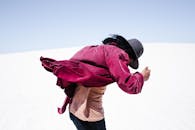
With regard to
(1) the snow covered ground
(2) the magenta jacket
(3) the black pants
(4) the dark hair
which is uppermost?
(4) the dark hair

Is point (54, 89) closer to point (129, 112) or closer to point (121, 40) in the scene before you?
point (129, 112)

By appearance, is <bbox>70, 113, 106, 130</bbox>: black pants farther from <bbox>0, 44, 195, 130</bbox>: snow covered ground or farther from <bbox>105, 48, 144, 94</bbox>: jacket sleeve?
<bbox>0, 44, 195, 130</bbox>: snow covered ground

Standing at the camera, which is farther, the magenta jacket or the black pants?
the black pants

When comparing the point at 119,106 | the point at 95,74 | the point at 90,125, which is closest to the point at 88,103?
the point at 90,125

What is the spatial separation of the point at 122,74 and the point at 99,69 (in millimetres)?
233

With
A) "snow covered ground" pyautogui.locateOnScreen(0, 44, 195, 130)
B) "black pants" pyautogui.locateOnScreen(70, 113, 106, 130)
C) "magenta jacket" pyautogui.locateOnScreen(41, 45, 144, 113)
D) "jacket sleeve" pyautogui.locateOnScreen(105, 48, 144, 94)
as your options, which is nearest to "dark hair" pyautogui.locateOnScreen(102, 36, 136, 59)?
"magenta jacket" pyautogui.locateOnScreen(41, 45, 144, 113)

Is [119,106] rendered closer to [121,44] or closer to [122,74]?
[121,44]

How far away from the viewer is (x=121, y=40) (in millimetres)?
3010

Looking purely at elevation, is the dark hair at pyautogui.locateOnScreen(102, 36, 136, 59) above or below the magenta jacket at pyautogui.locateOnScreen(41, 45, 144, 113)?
above

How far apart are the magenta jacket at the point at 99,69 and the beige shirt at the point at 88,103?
13 centimetres

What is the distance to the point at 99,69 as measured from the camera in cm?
280

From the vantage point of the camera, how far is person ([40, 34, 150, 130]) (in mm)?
2682

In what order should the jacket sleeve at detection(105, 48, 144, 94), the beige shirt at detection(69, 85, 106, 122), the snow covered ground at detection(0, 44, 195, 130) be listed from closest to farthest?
1. the jacket sleeve at detection(105, 48, 144, 94)
2. the beige shirt at detection(69, 85, 106, 122)
3. the snow covered ground at detection(0, 44, 195, 130)
